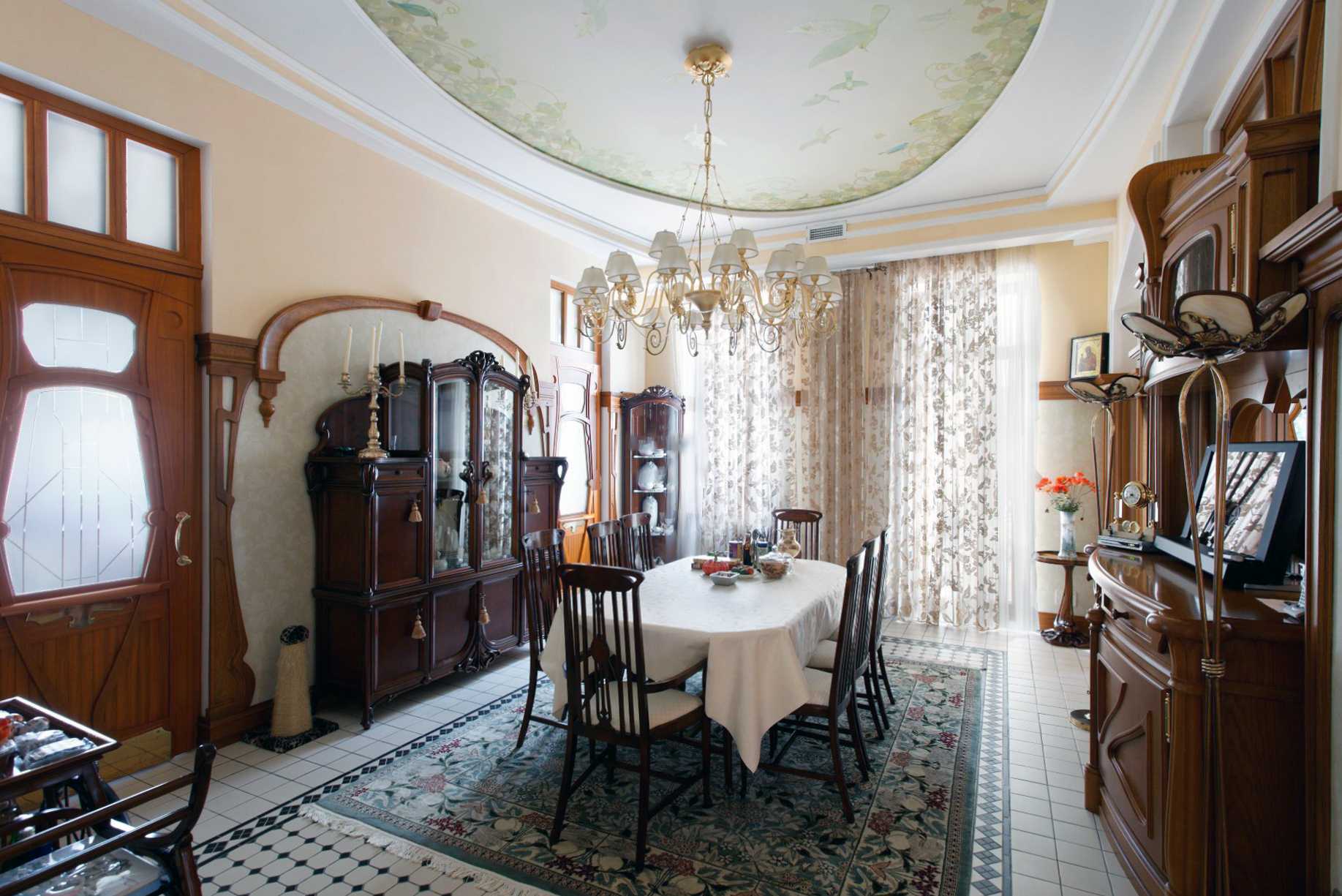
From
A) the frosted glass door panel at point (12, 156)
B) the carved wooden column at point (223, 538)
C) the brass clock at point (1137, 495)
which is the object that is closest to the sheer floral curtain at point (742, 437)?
the brass clock at point (1137, 495)

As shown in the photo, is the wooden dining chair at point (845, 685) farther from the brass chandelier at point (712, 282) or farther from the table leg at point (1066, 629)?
the table leg at point (1066, 629)

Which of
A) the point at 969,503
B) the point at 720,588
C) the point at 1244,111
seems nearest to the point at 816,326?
the point at 720,588

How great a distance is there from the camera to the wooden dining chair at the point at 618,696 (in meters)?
2.35

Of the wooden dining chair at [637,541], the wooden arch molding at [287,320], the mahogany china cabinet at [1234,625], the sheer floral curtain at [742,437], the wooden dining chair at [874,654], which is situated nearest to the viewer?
the mahogany china cabinet at [1234,625]

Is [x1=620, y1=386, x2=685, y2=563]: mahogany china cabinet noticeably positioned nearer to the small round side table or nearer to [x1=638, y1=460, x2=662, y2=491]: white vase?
[x1=638, y1=460, x2=662, y2=491]: white vase

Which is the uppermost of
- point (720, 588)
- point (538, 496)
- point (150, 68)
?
point (150, 68)

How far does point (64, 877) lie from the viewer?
163cm

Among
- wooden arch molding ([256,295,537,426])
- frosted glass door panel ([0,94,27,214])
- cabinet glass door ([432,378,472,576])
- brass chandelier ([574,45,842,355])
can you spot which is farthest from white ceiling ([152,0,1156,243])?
cabinet glass door ([432,378,472,576])

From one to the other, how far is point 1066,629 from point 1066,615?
105 mm

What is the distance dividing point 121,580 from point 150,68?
7.35 feet

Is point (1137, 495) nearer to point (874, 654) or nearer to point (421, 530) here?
point (874, 654)

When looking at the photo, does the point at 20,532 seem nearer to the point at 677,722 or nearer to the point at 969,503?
the point at 677,722

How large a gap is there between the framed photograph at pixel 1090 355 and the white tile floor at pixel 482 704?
2.03 meters

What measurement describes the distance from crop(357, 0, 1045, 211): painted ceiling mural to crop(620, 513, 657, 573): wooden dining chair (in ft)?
7.56
